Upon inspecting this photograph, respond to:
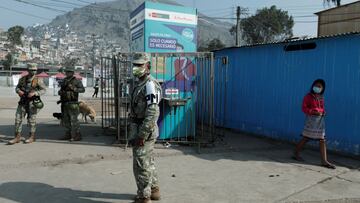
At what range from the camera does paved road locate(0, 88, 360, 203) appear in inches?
228

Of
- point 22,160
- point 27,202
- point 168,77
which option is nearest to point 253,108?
point 168,77

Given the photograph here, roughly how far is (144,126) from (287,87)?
5.83 meters

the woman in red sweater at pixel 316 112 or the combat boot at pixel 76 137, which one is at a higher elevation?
the woman in red sweater at pixel 316 112

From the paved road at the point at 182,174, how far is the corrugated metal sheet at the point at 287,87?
2.28 feet

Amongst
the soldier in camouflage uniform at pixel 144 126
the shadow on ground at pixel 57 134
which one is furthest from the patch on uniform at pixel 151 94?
the shadow on ground at pixel 57 134

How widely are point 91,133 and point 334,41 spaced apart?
646 centimetres

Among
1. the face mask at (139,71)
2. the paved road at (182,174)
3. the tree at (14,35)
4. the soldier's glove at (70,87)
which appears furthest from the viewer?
the tree at (14,35)

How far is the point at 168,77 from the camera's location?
9.29 meters

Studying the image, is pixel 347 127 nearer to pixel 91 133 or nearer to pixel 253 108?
pixel 253 108

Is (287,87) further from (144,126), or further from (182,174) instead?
(144,126)

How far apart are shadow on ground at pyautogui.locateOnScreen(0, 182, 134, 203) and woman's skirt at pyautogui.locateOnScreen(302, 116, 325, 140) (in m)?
3.92

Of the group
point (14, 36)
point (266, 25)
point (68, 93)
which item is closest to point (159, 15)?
point (68, 93)

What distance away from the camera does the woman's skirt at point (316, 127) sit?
25.5 feet

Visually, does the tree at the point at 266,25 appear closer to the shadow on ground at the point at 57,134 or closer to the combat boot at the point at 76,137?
the shadow on ground at the point at 57,134
